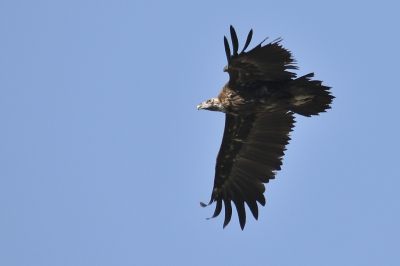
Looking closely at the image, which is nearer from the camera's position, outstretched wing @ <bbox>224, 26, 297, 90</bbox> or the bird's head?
outstretched wing @ <bbox>224, 26, 297, 90</bbox>

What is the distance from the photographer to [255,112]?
60.9 ft

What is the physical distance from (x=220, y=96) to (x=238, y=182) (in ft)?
8.15

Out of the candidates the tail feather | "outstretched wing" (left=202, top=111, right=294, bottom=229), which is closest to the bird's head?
"outstretched wing" (left=202, top=111, right=294, bottom=229)

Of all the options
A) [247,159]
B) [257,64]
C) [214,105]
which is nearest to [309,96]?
[257,64]

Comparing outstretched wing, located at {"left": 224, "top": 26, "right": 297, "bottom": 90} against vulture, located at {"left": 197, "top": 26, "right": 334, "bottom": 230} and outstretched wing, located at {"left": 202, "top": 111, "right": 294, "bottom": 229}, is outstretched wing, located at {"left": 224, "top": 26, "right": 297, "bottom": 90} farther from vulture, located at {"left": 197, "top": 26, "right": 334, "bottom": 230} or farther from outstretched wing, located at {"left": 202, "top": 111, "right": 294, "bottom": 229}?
outstretched wing, located at {"left": 202, "top": 111, "right": 294, "bottom": 229}

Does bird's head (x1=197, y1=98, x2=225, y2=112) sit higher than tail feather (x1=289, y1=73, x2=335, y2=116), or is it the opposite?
bird's head (x1=197, y1=98, x2=225, y2=112)

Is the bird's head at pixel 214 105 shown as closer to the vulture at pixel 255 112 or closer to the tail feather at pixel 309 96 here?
the vulture at pixel 255 112

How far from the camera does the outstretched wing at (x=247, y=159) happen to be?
19139 millimetres

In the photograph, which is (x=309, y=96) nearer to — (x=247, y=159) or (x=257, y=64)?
(x=257, y=64)

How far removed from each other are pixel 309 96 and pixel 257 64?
143 cm

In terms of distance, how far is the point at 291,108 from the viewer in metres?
18.3

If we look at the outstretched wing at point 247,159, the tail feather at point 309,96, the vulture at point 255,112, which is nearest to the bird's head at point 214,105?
the vulture at point 255,112

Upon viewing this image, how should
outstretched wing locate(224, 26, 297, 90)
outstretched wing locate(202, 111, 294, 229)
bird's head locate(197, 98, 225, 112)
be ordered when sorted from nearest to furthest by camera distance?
outstretched wing locate(224, 26, 297, 90), bird's head locate(197, 98, 225, 112), outstretched wing locate(202, 111, 294, 229)

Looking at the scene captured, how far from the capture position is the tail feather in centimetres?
1741
